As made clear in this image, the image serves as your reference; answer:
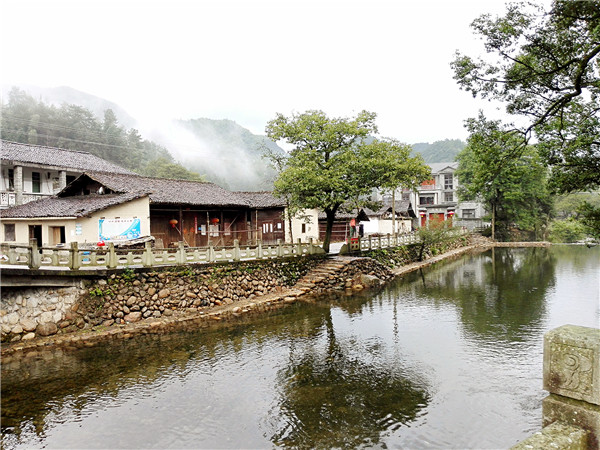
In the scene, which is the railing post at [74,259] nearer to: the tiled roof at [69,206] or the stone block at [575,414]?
the tiled roof at [69,206]

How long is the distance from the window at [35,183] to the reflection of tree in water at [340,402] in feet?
81.3

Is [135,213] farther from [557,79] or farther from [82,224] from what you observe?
[557,79]

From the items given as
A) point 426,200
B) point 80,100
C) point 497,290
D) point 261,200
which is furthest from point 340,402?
point 80,100

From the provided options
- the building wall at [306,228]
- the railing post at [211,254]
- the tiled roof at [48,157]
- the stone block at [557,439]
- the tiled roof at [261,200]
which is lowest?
the stone block at [557,439]

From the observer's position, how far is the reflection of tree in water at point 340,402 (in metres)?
8.07

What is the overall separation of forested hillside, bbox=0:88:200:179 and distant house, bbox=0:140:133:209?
3237cm

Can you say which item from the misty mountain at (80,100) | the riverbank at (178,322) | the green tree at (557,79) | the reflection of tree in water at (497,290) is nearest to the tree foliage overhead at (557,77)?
the green tree at (557,79)

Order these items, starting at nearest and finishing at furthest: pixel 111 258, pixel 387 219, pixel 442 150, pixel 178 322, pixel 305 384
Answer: pixel 305 384
pixel 111 258
pixel 178 322
pixel 387 219
pixel 442 150

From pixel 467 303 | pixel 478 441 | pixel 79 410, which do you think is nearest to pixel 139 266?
pixel 79 410

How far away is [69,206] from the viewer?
833 inches

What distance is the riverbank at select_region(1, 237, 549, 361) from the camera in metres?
13.4

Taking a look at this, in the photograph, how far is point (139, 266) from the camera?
16.9 metres

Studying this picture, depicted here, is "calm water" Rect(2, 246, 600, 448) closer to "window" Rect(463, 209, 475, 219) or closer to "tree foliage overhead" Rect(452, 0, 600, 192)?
"tree foliage overhead" Rect(452, 0, 600, 192)

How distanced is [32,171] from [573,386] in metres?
32.3
